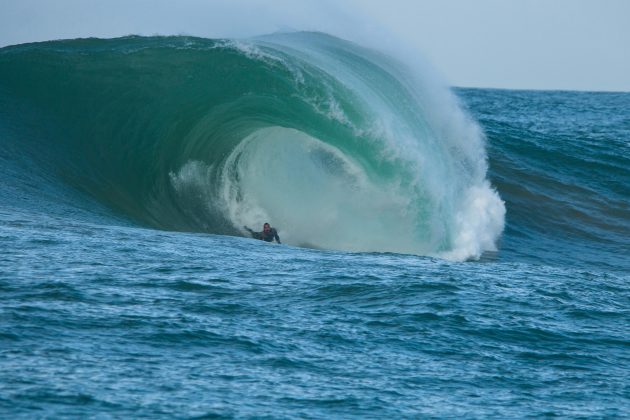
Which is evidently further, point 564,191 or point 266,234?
point 564,191

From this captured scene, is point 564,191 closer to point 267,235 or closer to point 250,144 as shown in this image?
point 250,144

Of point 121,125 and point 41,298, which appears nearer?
point 41,298

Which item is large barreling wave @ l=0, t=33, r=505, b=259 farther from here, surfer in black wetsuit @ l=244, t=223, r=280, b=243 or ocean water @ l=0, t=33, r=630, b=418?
surfer in black wetsuit @ l=244, t=223, r=280, b=243

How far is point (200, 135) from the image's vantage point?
1955cm

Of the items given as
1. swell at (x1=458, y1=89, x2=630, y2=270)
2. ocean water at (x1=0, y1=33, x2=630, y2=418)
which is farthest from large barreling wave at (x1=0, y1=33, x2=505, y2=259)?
swell at (x1=458, y1=89, x2=630, y2=270)

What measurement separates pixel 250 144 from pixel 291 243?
3564 mm

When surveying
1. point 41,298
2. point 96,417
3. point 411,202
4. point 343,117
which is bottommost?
point 96,417

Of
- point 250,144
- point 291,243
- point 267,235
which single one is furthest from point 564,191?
point 267,235

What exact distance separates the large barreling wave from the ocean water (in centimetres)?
4

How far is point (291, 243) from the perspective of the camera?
17.2m

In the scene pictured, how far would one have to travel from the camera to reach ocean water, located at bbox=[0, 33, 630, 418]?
8.02 m

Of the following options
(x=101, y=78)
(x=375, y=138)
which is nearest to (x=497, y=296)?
(x=375, y=138)

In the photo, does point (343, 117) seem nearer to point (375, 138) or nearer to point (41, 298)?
point (375, 138)

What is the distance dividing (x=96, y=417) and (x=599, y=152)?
→ 71.0 ft
